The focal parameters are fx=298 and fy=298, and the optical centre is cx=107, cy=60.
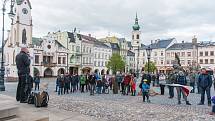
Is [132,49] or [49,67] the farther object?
[132,49]

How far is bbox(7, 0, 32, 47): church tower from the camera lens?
6481 cm

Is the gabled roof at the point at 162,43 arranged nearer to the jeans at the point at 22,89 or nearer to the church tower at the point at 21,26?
the church tower at the point at 21,26

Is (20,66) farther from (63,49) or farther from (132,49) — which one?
(132,49)

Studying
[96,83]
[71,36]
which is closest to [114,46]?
[71,36]

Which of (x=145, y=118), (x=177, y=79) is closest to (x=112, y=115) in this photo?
(x=145, y=118)

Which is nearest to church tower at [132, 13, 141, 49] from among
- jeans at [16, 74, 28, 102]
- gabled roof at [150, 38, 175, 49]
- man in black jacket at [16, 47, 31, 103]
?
gabled roof at [150, 38, 175, 49]

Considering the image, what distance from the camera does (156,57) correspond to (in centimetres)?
10569

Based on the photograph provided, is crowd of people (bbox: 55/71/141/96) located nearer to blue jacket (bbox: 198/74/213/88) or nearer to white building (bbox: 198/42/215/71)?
blue jacket (bbox: 198/74/213/88)

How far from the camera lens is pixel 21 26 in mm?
65625

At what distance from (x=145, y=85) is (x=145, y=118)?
5.79 meters

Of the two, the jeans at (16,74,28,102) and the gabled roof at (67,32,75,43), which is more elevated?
the gabled roof at (67,32,75,43)

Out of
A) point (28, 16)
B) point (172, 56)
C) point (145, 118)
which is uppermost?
point (28, 16)

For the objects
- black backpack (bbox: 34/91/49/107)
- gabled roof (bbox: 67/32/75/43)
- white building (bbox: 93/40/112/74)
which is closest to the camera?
black backpack (bbox: 34/91/49/107)

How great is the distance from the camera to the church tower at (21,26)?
64.8m
